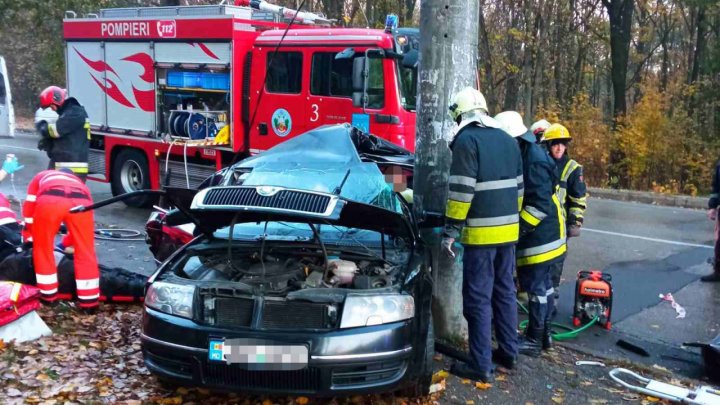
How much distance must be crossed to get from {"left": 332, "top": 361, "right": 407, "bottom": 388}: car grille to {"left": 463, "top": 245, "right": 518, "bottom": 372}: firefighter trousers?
1.03 meters

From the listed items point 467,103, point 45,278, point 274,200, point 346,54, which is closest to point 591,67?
point 346,54

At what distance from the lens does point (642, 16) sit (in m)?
28.2

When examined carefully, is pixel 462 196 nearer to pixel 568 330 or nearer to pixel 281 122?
pixel 568 330

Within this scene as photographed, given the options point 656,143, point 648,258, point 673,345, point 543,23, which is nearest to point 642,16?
point 543,23

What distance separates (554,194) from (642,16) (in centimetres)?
2630

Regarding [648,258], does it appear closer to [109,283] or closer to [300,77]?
[300,77]

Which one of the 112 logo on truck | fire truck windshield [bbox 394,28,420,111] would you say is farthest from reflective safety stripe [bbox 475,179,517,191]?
the 112 logo on truck

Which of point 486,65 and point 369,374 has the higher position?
point 486,65

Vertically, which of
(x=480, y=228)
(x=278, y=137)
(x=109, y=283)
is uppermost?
(x=278, y=137)

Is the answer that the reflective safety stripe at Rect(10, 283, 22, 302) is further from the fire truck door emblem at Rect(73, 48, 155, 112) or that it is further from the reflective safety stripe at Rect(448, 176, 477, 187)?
the fire truck door emblem at Rect(73, 48, 155, 112)

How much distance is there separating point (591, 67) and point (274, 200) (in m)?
32.2

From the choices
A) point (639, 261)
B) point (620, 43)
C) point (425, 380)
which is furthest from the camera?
point (620, 43)

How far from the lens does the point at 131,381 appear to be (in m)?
4.39

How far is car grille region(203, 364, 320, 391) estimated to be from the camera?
11.6 ft
